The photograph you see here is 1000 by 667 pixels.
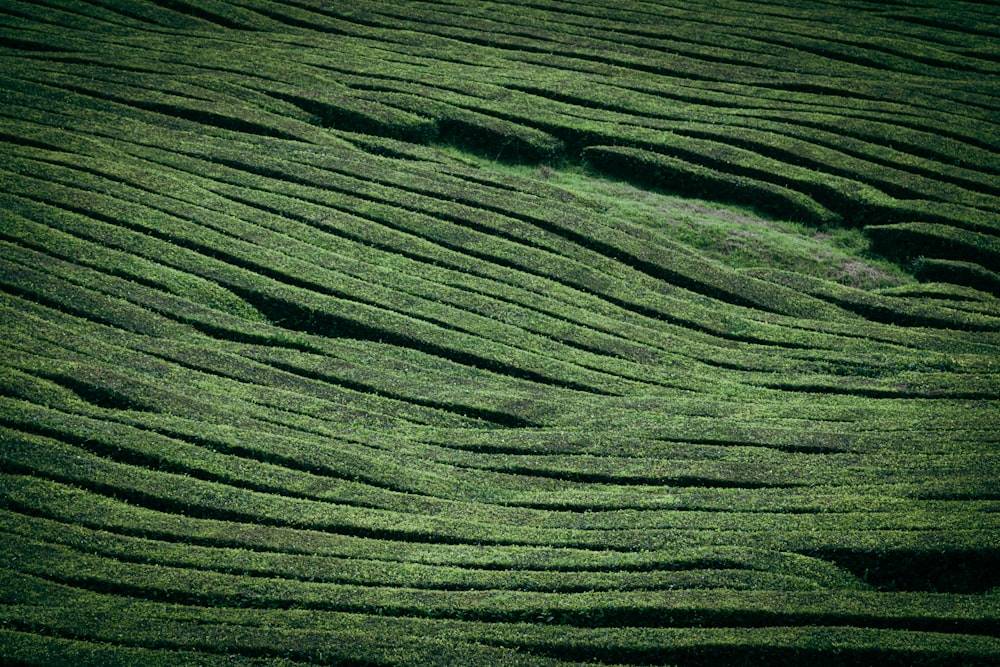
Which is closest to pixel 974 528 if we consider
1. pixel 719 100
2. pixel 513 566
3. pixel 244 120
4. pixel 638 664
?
pixel 638 664

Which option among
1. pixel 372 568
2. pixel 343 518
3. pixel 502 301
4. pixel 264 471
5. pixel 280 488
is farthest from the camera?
pixel 502 301

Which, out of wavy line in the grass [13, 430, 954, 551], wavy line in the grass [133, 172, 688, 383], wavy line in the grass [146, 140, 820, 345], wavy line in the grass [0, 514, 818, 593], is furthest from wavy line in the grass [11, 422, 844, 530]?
wavy line in the grass [146, 140, 820, 345]

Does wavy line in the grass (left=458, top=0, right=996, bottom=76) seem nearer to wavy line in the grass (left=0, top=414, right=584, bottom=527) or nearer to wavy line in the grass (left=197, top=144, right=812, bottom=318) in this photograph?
wavy line in the grass (left=197, top=144, right=812, bottom=318)

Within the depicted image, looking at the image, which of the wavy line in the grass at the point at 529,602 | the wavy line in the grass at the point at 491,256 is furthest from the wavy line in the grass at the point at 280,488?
the wavy line in the grass at the point at 491,256

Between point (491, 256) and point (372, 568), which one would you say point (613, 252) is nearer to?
point (491, 256)

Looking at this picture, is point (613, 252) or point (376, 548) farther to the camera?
point (613, 252)

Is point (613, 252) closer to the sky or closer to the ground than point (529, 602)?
closer to the sky

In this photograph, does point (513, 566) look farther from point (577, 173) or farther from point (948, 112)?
point (948, 112)

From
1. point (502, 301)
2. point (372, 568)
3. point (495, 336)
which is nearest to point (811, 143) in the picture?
point (502, 301)

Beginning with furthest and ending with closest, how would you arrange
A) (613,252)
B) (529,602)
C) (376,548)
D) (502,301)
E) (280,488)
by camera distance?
(613,252) < (502,301) < (280,488) < (376,548) < (529,602)
